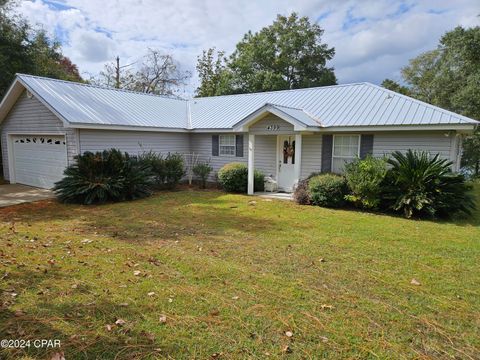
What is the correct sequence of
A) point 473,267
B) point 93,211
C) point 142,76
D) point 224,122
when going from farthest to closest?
point 142,76 → point 224,122 → point 93,211 → point 473,267

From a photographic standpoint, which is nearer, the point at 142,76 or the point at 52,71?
the point at 52,71

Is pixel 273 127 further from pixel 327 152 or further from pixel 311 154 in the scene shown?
pixel 327 152

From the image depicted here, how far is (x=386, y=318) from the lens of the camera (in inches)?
143

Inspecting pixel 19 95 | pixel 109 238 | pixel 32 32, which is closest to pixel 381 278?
pixel 109 238

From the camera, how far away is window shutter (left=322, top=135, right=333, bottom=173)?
11923 millimetres

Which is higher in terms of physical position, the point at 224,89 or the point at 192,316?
the point at 224,89

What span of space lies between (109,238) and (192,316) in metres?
3.66

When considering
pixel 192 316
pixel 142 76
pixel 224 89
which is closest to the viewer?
pixel 192 316

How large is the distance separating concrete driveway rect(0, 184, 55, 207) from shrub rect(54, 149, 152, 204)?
111 centimetres

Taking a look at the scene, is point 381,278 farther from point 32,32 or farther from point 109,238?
point 32,32

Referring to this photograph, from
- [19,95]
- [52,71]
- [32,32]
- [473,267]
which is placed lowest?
[473,267]

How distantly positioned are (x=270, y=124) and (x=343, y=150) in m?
2.88

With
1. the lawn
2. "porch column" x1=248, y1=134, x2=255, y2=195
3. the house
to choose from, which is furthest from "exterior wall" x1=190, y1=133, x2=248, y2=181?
the lawn

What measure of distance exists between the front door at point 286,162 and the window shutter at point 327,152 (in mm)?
1317
